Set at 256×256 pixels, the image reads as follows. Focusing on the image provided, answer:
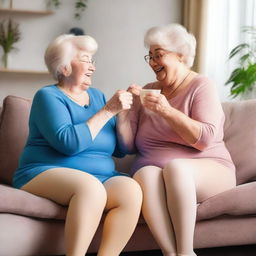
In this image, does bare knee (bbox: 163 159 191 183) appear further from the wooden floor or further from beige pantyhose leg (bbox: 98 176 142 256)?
the wooden floor

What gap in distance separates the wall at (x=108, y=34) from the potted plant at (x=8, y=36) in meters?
0.06

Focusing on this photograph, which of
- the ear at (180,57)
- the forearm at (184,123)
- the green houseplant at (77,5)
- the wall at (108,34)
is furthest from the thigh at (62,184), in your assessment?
the green houseplant at (77,5)

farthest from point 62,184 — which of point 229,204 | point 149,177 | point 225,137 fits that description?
point 225,137

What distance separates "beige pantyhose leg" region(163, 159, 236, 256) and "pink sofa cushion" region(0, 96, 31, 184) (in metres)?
0.84

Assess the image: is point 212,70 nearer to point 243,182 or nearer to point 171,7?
point 171,7

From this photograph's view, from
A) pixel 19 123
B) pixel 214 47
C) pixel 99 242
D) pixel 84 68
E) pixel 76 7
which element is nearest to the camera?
pixel 99 242

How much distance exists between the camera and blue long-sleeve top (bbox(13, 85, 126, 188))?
218 centimetres

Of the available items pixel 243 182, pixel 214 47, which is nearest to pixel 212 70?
pixel 214 47

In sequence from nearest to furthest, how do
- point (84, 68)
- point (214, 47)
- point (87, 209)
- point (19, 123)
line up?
1. point (87, 209)
2. point (84, 68)
3. point (19, 123)
4. point (214, 47)

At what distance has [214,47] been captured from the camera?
4480mm

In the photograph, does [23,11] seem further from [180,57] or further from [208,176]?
[208,176]

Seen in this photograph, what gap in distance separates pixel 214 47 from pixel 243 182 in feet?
7.05

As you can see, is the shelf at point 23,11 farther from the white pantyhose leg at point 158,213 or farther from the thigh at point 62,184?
the white pantyhose leg at point 158,213

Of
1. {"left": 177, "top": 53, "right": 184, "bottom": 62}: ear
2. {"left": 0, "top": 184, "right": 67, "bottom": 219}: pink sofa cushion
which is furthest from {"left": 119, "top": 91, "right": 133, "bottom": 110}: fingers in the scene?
{"left": 0, "top": 184, "right": 67, "bottom": 219}: pink sofa cushion
